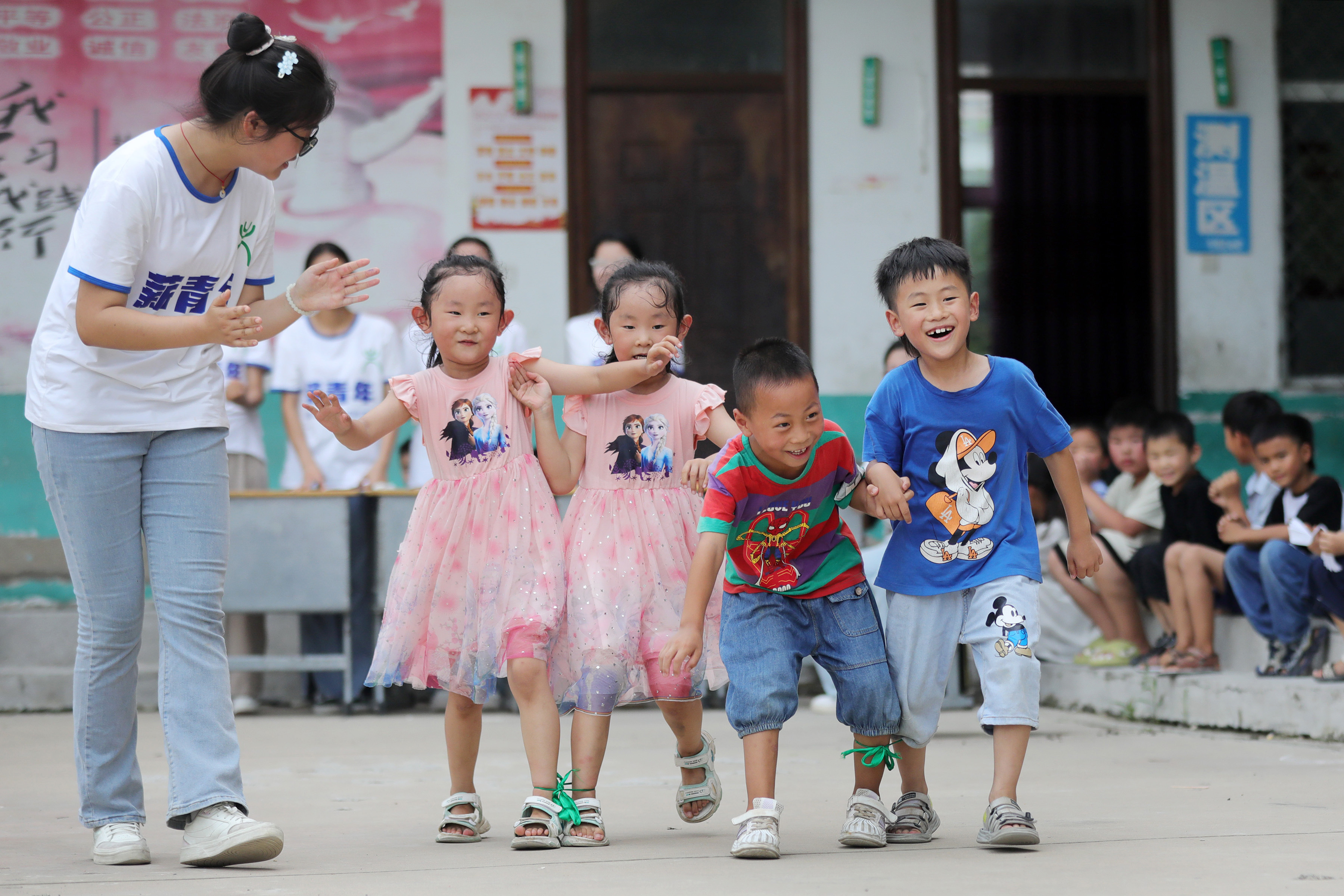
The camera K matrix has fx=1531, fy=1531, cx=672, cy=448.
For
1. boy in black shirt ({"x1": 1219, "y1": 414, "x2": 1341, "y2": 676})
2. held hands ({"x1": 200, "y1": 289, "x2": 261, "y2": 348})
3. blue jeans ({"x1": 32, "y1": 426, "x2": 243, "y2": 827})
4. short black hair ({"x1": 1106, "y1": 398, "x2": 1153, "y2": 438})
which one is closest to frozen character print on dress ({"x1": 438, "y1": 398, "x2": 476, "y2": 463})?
blue jeans ({"x1": 32, "y1": 426, "x2": 243, "y2": 827})

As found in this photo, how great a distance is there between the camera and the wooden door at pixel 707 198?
309 inches

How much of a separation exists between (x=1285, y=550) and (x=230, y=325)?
389cm

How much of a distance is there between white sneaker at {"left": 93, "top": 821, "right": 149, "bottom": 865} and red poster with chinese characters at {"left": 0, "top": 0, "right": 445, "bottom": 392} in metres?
4.46

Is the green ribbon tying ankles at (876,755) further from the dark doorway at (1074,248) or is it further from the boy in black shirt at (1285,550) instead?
the dark doorway at (1074,248)

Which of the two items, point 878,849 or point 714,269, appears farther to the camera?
point 714,269

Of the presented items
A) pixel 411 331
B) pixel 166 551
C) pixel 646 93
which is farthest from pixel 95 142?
pixel 166 551

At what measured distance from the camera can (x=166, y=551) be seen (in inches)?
134

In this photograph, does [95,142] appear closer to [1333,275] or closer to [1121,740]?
[1121,740]

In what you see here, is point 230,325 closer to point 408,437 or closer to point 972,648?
point 972,648

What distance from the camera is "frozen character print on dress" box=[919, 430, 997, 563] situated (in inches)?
138

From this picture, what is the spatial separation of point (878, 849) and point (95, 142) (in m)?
5.81

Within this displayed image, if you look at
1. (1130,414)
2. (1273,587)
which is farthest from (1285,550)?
(1130,414)

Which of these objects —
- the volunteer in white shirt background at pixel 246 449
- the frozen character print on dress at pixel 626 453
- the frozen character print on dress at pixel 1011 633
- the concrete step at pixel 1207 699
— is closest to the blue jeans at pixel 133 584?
the frozen character print on dress at pixel 626 453

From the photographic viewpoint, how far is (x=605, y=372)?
3707mm
